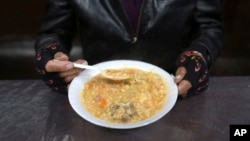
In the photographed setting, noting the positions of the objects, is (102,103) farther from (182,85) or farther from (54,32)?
(54,32)

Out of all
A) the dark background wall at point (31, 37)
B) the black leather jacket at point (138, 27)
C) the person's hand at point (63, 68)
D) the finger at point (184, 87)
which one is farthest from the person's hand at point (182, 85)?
the dark background wall at point (31, 37)

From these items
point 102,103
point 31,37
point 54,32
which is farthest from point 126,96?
point 31,37

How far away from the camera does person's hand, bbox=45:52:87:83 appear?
3.79 feet

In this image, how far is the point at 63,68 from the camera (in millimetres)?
1156

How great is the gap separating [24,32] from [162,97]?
141 centimetres

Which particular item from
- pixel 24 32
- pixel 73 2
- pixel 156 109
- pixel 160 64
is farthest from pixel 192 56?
pixel 24 32

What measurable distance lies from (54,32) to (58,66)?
0.38 m

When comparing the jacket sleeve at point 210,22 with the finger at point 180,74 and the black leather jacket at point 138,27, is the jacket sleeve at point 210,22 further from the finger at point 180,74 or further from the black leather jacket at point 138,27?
the finger at point 180,74

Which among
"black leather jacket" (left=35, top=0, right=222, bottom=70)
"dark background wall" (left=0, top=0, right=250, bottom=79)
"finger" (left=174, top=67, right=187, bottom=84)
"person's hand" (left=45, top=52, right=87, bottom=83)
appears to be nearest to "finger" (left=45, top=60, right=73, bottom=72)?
"person's hand" (left=45, top=52, right=87, bottom=83)

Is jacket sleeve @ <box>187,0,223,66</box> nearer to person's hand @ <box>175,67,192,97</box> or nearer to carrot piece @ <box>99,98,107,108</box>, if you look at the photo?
person's hand @ <box>175,67,192,97</box>

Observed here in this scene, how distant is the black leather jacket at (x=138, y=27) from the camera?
4.62ft

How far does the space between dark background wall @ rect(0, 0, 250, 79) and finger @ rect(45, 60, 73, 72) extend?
1086 mm

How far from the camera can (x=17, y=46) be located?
226 centimetres

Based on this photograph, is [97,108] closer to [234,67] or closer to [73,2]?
[73,2]
